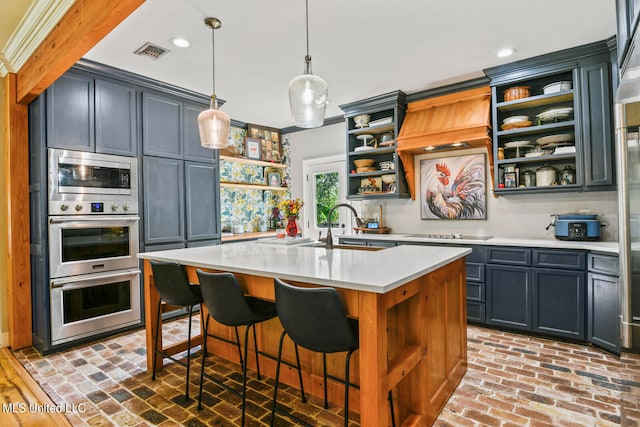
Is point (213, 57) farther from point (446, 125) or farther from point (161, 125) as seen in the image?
point (446, 125)

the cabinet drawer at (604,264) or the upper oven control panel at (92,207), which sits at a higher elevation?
the upper oven control panel at (92,207)

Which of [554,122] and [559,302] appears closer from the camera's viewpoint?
[559,302]

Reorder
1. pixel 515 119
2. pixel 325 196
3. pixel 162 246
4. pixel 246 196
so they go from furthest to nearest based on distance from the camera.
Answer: pixel 246 196 → pixel 325 196 → pixel 162 246 → pixel 515 119

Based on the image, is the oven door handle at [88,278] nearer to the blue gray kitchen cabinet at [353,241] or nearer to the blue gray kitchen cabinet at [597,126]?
the blue gray kitchen cabinet at [353,241]

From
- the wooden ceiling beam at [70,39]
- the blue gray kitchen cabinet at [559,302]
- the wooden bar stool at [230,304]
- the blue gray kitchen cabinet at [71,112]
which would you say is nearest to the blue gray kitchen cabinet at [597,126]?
the blue gray kitchen cabinet at [559,302]

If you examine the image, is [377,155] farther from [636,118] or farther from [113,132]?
[636,118]

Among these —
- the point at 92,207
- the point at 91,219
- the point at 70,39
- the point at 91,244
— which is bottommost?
the point at 91,244

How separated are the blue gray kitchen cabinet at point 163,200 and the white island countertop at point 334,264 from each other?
1224 mm

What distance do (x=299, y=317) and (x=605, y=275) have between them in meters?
2.75

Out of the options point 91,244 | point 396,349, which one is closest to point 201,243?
point 91,244

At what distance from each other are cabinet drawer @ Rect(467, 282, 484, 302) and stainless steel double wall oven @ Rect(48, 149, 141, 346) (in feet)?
11.5

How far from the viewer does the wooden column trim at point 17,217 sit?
314cm

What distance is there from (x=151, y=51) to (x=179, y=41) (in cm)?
35

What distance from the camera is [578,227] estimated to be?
329 cm
